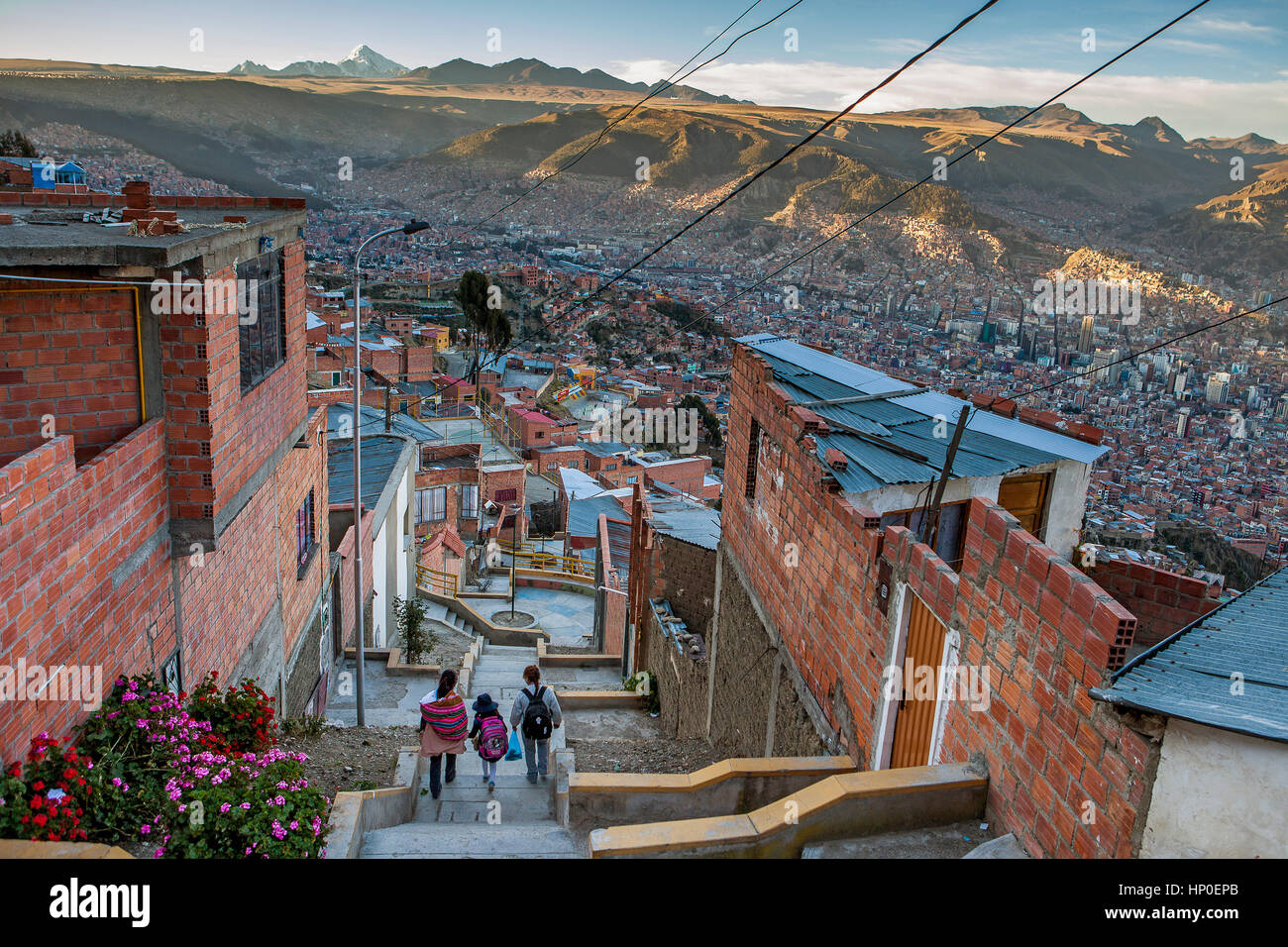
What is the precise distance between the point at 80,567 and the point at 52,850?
1.96 m

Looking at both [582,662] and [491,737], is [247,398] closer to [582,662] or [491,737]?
[491,737]

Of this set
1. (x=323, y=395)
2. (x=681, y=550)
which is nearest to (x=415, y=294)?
(x=323, y=395)

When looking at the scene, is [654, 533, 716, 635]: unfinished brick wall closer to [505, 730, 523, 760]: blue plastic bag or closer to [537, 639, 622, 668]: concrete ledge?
[537, 639, 622, 668]: concrete ledge

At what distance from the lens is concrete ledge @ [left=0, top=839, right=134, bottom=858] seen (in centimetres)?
379

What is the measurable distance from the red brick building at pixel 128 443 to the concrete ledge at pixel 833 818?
338 cm

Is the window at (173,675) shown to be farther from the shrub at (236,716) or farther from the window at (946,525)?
the window at (946,525)

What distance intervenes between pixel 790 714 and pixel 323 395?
27213 millimetres

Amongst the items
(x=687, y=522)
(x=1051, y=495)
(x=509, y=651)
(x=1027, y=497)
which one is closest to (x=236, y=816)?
(x=1027, y=497)

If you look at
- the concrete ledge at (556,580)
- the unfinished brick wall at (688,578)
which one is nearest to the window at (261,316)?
the unfinished brick wall at (688,578)

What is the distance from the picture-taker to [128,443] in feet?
19.7

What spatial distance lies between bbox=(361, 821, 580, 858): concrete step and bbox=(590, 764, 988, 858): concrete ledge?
119cm

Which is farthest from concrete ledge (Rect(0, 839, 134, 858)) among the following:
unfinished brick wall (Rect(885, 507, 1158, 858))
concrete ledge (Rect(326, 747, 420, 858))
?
unfinished brick wall (Rect(885, 507, 1158, 858))
